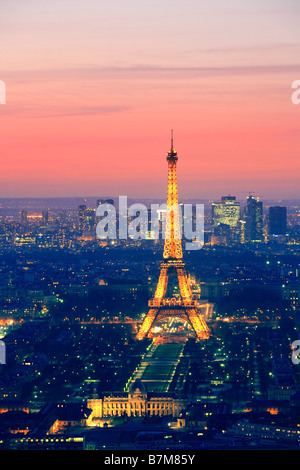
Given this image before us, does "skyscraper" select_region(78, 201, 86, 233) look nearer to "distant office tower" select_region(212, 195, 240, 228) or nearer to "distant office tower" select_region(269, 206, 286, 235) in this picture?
"distant office tower" select_region(212, 195, 240, 228)

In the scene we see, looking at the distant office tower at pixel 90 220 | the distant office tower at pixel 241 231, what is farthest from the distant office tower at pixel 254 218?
the distant office tower at pixel 90 220

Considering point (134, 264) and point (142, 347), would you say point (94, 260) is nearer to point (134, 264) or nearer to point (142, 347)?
point (134, 264)

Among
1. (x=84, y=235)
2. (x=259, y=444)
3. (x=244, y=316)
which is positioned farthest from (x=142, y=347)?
(x=84, y=235)

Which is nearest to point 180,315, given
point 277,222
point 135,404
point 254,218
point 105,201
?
point 135,404

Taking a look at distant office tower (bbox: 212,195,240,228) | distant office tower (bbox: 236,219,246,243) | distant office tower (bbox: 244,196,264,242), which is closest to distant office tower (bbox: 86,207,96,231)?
distant office tower (bbox: 212,195,240,228)

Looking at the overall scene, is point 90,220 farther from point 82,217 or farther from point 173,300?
point 173,300

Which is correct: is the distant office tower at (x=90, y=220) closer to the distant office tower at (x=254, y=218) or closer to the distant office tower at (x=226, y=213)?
the distant office tower at (x=226, y=213)
